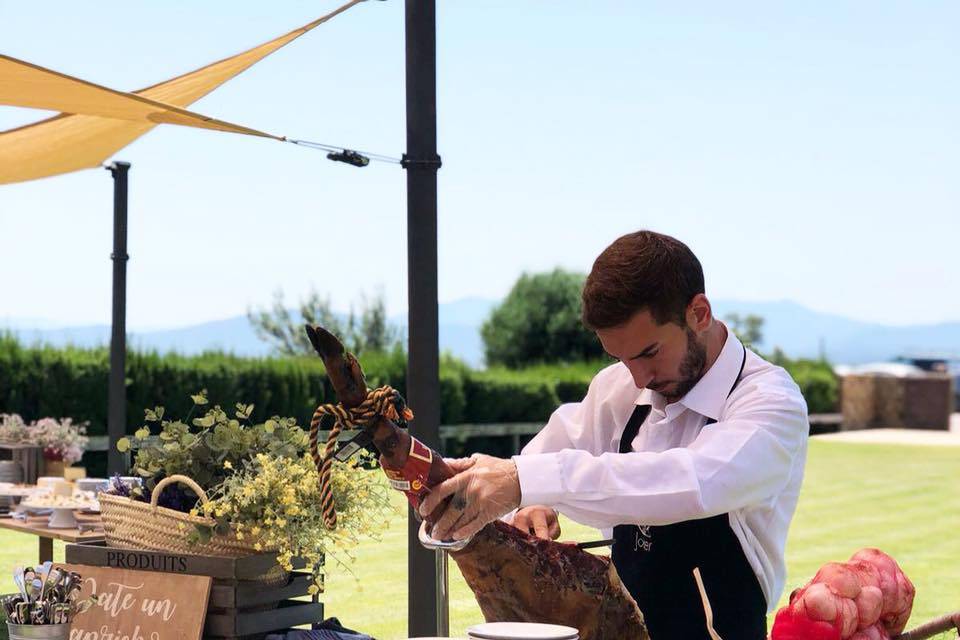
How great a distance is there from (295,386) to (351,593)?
22.2 feet

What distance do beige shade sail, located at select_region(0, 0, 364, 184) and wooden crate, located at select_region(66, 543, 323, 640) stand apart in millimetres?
2798

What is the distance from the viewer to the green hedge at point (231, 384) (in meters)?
12.3

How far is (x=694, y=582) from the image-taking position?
2.47 meters

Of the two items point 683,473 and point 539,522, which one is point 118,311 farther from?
point 683,473

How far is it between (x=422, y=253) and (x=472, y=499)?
2452mm

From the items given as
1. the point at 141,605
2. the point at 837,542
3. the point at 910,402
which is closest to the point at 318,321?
the point at 910,402

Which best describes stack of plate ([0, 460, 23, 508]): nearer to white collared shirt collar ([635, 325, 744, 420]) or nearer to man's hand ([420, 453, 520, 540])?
white collared shirt collar ([635, 325, 744, 420])

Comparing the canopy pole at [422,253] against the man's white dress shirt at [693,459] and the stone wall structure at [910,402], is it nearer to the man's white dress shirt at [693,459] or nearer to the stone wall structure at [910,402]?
the man's white dress shirt at [693,459]

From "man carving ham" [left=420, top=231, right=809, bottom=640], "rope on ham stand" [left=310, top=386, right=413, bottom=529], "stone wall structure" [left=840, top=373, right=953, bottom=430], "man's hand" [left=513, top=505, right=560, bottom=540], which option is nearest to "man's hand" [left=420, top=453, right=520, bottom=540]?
"man carving ham" [left=420, top=231, right=809, bottom=640]

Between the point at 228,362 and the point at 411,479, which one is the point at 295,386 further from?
the point at 411,479

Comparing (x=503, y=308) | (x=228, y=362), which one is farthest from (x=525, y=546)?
(x=503, y=308)

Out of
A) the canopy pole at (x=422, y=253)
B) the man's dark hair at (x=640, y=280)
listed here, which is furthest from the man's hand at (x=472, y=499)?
the canopy pole at (x=422, y=253)

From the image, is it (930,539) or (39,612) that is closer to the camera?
(39,612)

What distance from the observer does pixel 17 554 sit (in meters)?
9.41
